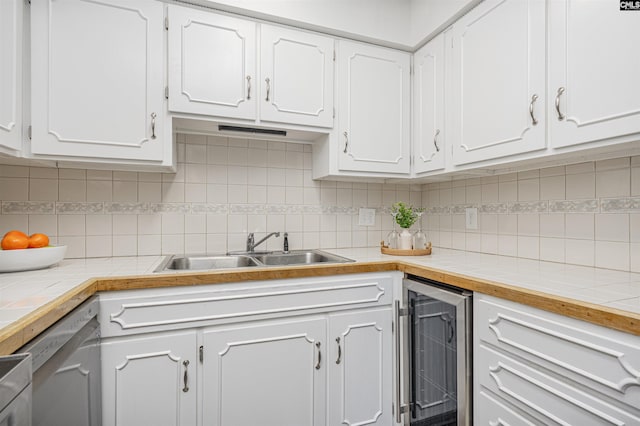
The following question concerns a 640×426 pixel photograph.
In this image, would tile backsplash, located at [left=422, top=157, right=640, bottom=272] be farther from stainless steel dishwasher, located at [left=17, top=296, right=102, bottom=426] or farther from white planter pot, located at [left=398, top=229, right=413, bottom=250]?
stainless steel dishwasher, located at [left=17, top=296, right=102, bottom=426]

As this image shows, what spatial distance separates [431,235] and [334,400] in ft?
4.44

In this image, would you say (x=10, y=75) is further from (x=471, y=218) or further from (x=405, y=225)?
(x=471, y=218)

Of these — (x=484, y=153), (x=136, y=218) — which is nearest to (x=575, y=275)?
(x=484, y=153)

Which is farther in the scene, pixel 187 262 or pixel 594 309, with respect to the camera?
pixel 187 262

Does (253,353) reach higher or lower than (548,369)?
lower

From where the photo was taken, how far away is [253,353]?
1.39m

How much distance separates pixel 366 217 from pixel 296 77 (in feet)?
3.45

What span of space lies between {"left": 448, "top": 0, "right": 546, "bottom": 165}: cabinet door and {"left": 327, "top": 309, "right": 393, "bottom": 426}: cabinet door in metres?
0.97

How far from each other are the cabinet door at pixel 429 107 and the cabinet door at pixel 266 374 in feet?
3.67

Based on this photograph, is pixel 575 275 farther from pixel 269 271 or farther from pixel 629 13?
pixel 269 271

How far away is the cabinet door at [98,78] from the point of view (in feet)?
4.53

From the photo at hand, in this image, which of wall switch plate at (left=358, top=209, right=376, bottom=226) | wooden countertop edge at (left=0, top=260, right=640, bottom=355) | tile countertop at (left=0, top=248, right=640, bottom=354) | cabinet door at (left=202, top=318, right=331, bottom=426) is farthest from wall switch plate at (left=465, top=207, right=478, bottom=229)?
cabinet door at (left=202, top=318, right=331, bottom=426)

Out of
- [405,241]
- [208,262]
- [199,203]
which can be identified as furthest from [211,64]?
[405,241]

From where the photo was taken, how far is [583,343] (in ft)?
2.85
